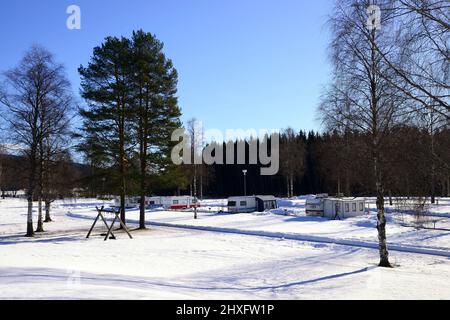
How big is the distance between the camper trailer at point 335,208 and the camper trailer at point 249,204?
31.0 feet

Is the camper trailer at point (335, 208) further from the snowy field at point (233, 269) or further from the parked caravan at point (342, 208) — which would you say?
the snowy field at point (233, 269)

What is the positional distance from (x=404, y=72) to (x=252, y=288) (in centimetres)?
A: 645

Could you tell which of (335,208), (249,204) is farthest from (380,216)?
(249,204)

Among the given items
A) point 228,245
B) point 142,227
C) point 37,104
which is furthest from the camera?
point 142,227

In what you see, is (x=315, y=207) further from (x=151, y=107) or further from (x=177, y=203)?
(x=177, y=203)

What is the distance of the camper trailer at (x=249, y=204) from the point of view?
157ft

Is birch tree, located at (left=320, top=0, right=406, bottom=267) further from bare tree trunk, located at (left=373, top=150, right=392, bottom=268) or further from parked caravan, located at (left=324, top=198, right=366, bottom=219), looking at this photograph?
parked caravan, located at (left=324, top=198, right=366, bottom=219)

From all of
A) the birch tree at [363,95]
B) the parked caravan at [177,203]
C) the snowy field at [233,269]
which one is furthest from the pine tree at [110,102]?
the parked caravan at [177,203]

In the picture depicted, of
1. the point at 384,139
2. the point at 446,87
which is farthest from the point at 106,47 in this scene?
the point at 446,87

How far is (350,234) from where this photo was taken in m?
25.1

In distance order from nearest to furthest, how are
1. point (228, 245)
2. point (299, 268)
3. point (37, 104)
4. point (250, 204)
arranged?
point (299, 268), point (228, 245), point (37, 104), point (250, 204)

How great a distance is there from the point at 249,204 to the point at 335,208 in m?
13.1

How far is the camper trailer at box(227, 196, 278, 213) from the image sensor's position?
157 ft
